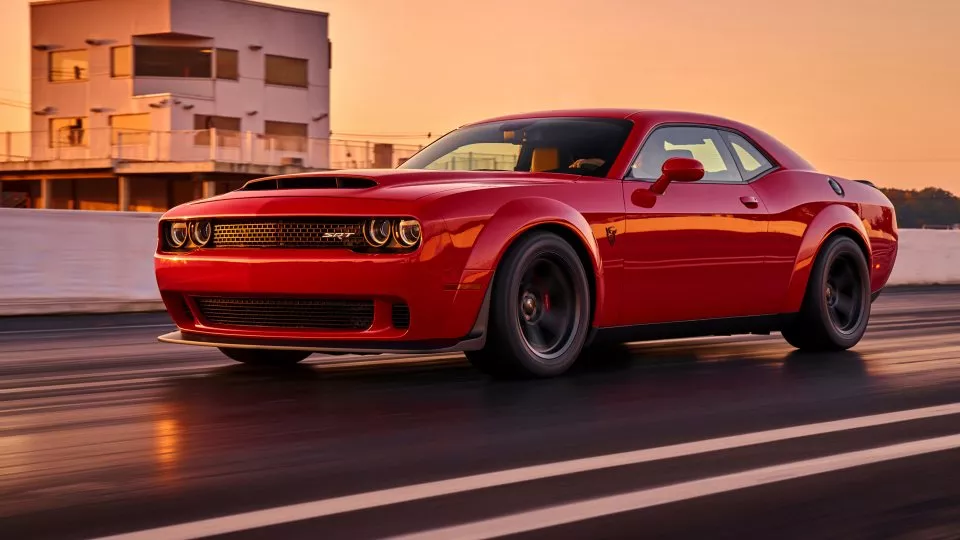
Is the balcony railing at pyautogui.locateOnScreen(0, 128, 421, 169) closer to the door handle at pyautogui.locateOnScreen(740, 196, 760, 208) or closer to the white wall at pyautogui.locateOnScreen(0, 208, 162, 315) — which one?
the white wall at pyautogui.locateOnScreen(0, 208, 162, 315)

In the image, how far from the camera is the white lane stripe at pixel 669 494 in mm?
3877

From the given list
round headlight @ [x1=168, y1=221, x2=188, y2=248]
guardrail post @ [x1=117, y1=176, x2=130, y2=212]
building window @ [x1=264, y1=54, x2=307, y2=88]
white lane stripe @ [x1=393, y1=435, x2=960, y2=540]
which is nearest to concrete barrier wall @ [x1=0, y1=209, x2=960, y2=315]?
round headlight @ [x1=168, y1=221, x2=188, y2=248]

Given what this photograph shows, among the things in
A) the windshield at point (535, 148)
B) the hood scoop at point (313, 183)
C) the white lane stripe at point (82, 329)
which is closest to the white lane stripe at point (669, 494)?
the hood scoop at point (313, 183)

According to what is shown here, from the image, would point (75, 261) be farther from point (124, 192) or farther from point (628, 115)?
point (124, 192)

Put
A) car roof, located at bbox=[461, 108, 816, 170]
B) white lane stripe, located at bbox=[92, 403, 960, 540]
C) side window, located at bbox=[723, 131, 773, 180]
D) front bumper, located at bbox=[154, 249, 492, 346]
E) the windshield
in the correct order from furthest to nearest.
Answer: side window, located at bbox=[723, 131, 773, 180] → car roof, located at bbox=[461, 108, 816, 170] → the windshield → front bumper, located at bbox=[154, 249, 492, 346] → white lane stripe, located at bbox=[92, 403, 960, 540]

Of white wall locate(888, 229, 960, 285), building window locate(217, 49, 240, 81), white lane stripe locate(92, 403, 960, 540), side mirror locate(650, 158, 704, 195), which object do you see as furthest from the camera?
building window locate(217, 49, 240, 81)

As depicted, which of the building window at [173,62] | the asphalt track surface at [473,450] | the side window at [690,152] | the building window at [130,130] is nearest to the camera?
the asphalt track surface at [473,450]

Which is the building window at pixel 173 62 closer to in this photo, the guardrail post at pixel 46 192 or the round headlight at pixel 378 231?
the guardrail post at pixel 46 192

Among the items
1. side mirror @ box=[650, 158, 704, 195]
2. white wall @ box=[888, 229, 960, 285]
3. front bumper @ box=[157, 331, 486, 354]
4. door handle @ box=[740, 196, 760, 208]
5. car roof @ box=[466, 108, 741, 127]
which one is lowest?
white wall @ box=[888, 229, 960, 285]

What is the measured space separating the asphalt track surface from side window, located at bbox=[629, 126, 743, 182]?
1.10 m

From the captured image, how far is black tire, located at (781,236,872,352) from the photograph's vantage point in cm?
920

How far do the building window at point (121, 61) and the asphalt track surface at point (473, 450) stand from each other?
6410 cm

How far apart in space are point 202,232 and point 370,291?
114 centimetres

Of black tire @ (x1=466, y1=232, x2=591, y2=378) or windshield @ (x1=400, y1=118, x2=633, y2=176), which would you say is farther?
windshield @ (x1=400, y1=118, x2=633, y2=176)
